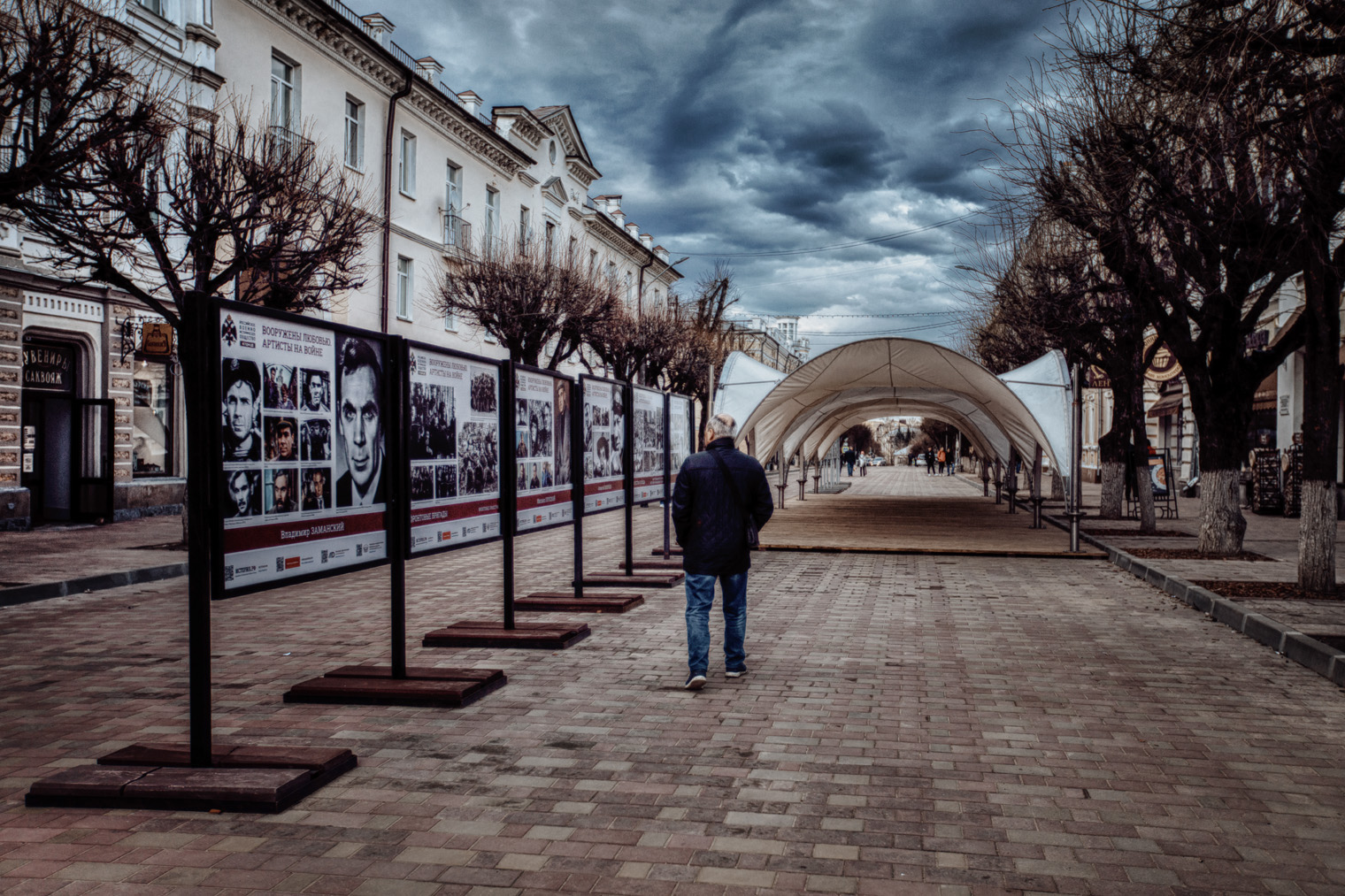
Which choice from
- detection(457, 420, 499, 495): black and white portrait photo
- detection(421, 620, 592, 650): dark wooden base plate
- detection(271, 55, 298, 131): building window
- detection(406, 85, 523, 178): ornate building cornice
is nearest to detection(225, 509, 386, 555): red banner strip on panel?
detection(457, 420, 499, 495): black and white portrait photo

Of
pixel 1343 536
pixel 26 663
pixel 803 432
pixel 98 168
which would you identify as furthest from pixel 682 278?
pixel 26 663

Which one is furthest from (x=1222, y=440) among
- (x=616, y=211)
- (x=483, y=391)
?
(x=616, y=211)

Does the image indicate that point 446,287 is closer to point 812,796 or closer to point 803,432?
point 803,432

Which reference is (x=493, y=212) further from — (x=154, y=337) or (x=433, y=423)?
(x=433, y=423)

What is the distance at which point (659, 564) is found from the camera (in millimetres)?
14109

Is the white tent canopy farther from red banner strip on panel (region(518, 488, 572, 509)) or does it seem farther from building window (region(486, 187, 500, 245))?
building window (region(486, 187, 500, 245))

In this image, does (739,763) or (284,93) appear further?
(284,93)

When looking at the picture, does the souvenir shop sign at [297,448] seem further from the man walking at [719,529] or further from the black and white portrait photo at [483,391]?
the man walking at [719,529]

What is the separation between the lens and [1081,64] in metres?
10.9

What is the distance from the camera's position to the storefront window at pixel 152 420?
69.4 ft

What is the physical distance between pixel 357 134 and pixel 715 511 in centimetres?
2335

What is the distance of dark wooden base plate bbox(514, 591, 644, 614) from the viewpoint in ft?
33.4

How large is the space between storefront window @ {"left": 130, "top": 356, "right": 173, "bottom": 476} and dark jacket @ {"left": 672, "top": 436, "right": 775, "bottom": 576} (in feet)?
56.7

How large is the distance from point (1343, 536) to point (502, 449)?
16973mm
